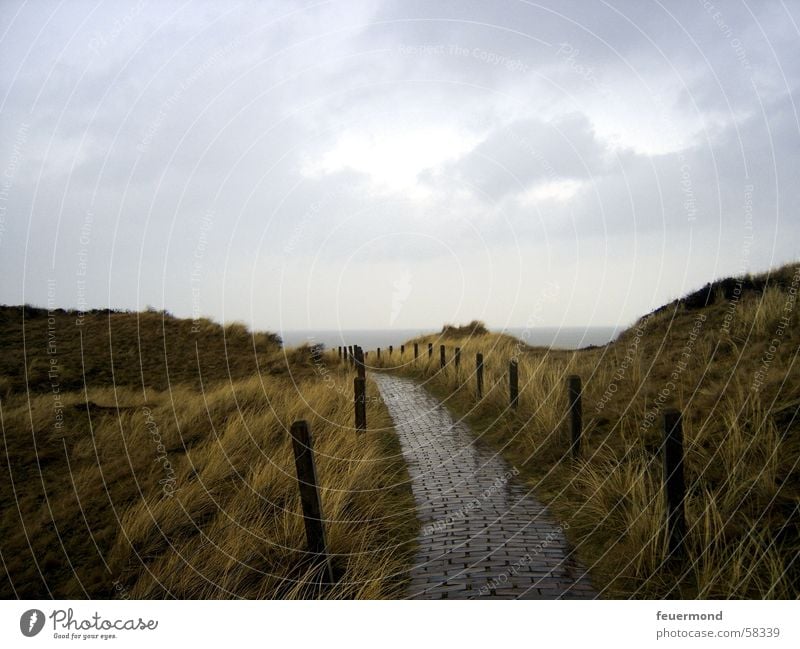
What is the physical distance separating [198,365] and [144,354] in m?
3.53

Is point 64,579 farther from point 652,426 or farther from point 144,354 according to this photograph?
point 144,354

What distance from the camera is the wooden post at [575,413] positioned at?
7227 millimetres

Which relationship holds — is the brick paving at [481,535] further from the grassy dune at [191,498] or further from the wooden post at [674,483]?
the wooden post at [674,483]

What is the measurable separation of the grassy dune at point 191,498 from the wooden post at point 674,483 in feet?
7.56

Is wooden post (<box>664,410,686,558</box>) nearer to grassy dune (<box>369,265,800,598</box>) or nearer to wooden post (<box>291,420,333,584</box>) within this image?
grassy dune (<box>369,265,800,598</box>)

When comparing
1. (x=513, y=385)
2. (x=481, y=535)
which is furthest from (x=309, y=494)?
(x=513, y=385)

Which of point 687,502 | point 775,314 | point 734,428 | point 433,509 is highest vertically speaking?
point 775,314

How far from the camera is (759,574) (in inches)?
142

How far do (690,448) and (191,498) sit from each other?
547cm

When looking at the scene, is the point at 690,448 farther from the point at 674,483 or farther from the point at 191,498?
the point at 191,498
